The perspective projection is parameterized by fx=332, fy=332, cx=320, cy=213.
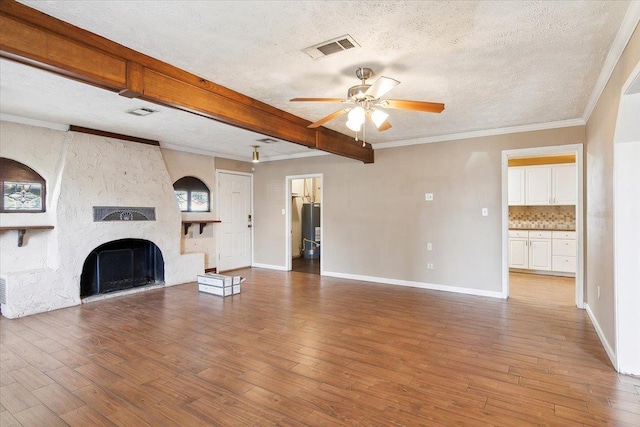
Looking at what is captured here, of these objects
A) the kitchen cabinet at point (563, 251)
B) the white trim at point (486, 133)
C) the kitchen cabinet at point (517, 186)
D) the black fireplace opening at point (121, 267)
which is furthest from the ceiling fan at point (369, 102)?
the kitchen cabinet at point (563, 251)

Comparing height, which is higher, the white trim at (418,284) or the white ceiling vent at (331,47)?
the white ceiling vent at (331,47)

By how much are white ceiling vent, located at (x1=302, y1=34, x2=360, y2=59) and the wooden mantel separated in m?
1.09

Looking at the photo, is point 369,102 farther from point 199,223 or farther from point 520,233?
point 520,233

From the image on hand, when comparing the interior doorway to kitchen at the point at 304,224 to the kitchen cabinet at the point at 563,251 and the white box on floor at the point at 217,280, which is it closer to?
the white box on floor at the point at 217,280

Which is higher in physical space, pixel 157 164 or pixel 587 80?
pixel 587 80

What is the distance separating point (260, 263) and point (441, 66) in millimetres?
5910

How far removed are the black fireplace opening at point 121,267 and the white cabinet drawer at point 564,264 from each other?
7384 mm

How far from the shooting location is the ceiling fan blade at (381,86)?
2.48 metres

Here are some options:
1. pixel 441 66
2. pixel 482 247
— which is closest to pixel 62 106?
pixel 441 66

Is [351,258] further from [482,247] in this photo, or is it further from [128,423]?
[128,423]

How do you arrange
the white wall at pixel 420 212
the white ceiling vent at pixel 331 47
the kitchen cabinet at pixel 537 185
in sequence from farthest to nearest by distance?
the kitchen cabinet at pixel 537 185
the white wall at pixel 420 212
the white ceiling vent at pixel 331 47

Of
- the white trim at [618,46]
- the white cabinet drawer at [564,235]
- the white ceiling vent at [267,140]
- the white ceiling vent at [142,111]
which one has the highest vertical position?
the white ceiling vent at [142,111]

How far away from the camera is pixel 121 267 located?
542 cm

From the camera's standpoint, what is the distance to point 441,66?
9.16 ft
